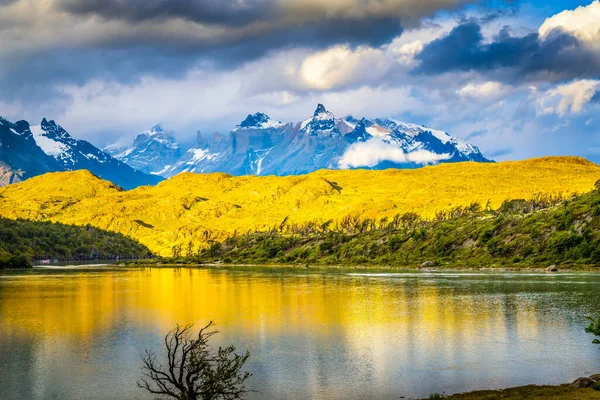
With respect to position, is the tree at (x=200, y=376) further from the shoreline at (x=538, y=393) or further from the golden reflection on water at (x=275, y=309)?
the golden reflection on water at (x=275, y=309)

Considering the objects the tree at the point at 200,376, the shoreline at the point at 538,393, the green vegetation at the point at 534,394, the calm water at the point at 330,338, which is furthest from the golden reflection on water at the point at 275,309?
the tree at the point at 200,376

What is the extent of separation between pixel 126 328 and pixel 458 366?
5098 centimetres

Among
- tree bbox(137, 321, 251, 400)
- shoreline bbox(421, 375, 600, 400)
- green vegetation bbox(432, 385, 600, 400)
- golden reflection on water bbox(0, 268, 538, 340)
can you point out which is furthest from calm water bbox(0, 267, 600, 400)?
tree bbox(137, 321, 251, 400)

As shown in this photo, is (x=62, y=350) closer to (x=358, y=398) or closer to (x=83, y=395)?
(x=83, y=395)

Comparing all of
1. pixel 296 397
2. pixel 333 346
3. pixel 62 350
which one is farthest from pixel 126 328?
pixel 296 397

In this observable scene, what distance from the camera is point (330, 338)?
76.0 meters

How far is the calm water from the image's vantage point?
53469mm

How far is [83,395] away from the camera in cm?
5109

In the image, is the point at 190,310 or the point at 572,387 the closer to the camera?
the point at 572,387

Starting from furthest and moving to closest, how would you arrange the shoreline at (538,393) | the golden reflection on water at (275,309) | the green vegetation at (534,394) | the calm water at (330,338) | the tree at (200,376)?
the golden reflection on water at (275,309) < the calm water at (330,338) < the shoreline at (538,393) < the green vegetation at (534,394) < the tree at (200,376)

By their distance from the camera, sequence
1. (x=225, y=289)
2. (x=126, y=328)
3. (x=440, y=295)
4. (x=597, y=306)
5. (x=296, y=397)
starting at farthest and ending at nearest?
(x=225, y=289)
(x=440, y=295)
(x=597, y=306)
(x=126, y=328)
(x=296, y=397)

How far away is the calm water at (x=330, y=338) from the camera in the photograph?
53.5 meters

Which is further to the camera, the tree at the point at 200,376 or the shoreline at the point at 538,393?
the shoreline at the point at 538,393

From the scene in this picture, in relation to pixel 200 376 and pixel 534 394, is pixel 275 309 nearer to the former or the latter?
pixel 534 394
